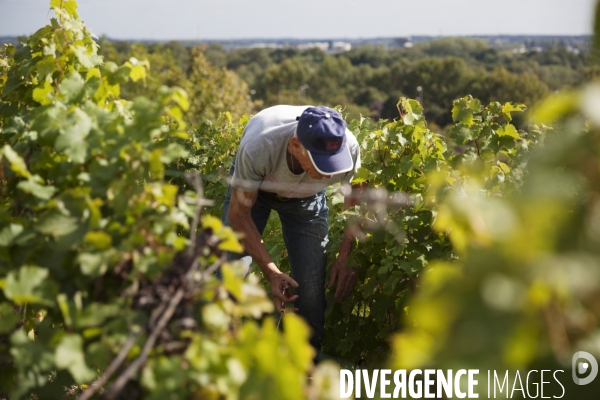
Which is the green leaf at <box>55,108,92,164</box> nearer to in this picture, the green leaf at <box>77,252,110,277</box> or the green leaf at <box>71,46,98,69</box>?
the green leaf at <box>77,252,110,277</box>

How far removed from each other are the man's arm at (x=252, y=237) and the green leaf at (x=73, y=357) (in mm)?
1803

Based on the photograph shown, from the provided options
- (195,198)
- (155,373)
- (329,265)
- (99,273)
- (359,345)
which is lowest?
(359,345)

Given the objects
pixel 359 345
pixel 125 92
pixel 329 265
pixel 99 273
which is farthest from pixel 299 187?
pixel 125 92

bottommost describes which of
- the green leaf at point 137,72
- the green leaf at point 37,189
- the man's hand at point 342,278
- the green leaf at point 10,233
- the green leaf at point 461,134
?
the man's hand at point 342,278

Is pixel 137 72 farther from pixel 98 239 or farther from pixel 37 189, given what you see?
pixel 98 239

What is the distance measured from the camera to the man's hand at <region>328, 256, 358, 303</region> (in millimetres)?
3178

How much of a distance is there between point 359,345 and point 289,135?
1.21 m

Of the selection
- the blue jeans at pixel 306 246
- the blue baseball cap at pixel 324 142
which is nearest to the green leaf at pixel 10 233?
the blue baseball cap at pixel 324 142

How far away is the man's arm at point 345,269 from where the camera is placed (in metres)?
3.14

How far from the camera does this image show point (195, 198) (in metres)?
1.50

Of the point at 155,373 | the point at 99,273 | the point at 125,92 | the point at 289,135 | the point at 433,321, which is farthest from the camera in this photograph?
the point at 125,92

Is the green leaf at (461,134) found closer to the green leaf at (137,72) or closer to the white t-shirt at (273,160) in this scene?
→ the white t-shirt at (273,160)

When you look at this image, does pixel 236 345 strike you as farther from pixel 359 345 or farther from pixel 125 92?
pixel 125 92

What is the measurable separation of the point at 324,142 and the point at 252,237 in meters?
0.67
